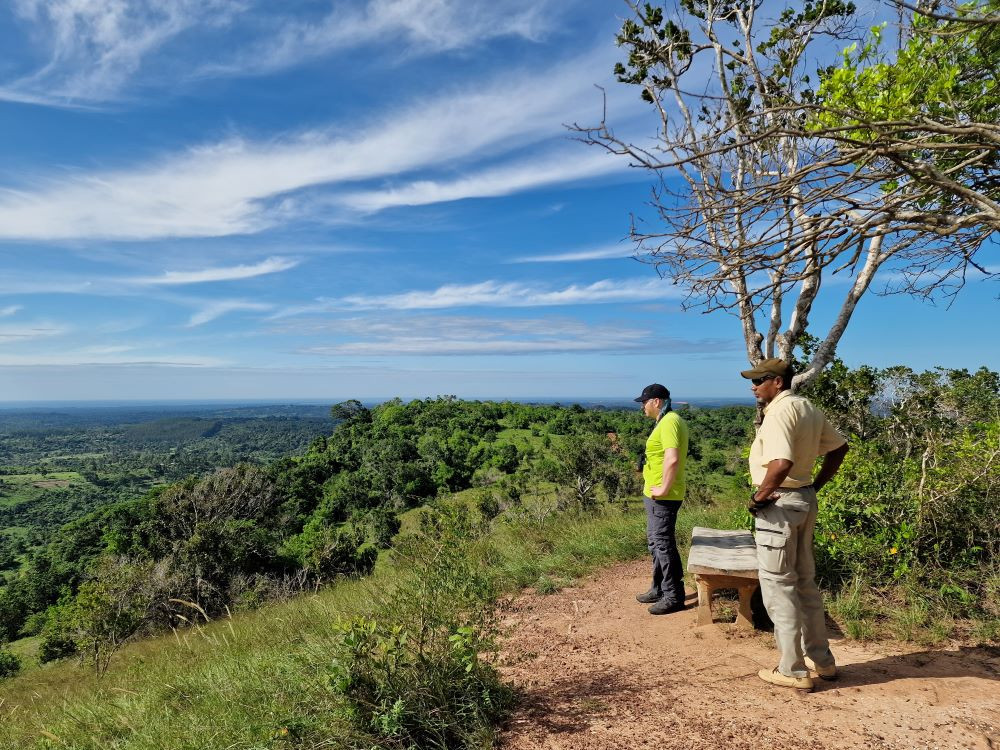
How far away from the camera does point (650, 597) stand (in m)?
4.95

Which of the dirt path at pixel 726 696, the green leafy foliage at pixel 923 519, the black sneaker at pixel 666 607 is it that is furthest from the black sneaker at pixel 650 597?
the green leafy foliage at pixel 923 519

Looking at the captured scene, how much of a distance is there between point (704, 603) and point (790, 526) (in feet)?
4.44

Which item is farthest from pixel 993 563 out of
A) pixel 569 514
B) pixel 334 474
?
pixel 334 474

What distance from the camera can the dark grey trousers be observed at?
182 inches

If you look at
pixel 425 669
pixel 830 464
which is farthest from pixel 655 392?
pixel 425 669

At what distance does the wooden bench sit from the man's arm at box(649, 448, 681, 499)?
20.7 inches

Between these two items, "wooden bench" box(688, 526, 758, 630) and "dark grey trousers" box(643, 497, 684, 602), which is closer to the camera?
"wooden bench" box(688, 526, 758, 630)

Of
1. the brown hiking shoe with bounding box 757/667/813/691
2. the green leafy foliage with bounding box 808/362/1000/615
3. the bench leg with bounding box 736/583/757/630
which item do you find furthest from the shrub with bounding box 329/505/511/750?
the green leafy foliage with bounding box 808/362/1000/615

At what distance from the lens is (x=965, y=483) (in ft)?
14.2

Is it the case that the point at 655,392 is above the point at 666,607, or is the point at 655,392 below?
above

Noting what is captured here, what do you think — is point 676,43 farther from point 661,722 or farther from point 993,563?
point 661,722

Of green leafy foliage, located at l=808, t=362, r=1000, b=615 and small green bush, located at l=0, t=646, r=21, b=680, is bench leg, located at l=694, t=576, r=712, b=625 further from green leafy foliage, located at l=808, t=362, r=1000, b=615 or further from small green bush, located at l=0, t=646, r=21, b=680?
small green bush, located at l=0, t=646, r=21, b=680

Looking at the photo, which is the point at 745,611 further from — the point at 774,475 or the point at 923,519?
the point at 923,519

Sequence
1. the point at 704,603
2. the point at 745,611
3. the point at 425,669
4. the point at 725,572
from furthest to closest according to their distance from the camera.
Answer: the point at 704,603 < the point at 745,611 < the point at 725,572 < the point at 425,669
